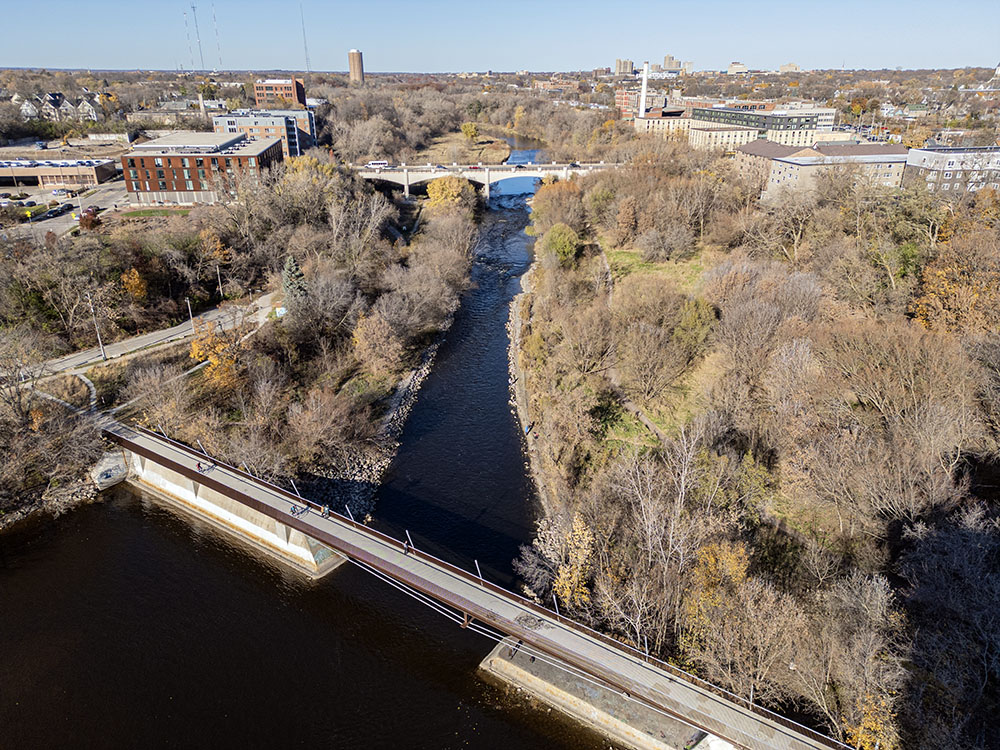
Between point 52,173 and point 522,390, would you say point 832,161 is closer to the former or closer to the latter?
point 522,390

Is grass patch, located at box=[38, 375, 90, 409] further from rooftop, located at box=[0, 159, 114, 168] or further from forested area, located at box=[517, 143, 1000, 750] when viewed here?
rooftop, located at box=[0, 159, 114, 168]

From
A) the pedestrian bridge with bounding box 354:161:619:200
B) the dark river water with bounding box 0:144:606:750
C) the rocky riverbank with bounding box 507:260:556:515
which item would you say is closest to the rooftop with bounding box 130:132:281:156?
the pedestrian bridge with bounding box 354:161:619:200

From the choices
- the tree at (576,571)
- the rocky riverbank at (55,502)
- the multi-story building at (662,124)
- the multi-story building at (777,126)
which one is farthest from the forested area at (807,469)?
the multi-story building at (662,124)

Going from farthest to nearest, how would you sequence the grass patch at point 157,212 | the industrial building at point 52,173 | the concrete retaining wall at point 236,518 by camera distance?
the industrial building at point 52,173, the grass patch at point 157,212, the concrete retaining wall at point 236,518

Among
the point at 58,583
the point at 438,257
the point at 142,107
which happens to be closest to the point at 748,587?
the point at 58,583

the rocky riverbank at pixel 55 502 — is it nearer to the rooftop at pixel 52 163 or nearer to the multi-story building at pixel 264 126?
the rooftop at pixel 52 163
